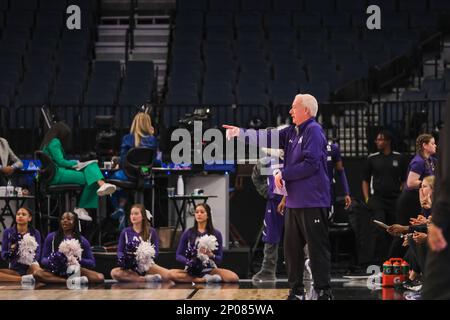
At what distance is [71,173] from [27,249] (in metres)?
1.15

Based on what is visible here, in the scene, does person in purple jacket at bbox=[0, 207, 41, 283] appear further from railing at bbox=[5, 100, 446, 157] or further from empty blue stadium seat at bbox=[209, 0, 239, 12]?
empty blue stadium seat at bbox=[209, 0, 239, 12]

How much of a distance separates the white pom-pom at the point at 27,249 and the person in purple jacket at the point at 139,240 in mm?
818

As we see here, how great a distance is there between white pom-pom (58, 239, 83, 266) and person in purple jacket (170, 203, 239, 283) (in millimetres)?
931

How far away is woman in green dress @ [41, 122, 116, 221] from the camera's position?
31.7 feet

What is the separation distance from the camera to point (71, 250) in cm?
864

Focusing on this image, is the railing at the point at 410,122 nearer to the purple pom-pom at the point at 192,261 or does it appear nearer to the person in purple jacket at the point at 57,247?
the purple pom-pom at the point at 192,261

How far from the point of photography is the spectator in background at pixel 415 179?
886 cm

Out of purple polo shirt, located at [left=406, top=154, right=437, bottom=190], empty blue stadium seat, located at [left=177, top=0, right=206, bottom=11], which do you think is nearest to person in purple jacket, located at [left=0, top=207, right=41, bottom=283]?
purple polo shirt, located at [left=406, top=154, right=437, bottom=190]

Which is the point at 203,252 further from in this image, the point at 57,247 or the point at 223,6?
the point at 223,6

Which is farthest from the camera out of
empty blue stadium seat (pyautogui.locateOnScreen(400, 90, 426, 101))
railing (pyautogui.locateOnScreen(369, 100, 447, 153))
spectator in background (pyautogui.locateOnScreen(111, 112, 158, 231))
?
empty blue stadium seat (pyautogui.locateOnScreen(400, 90, 426, 101))
